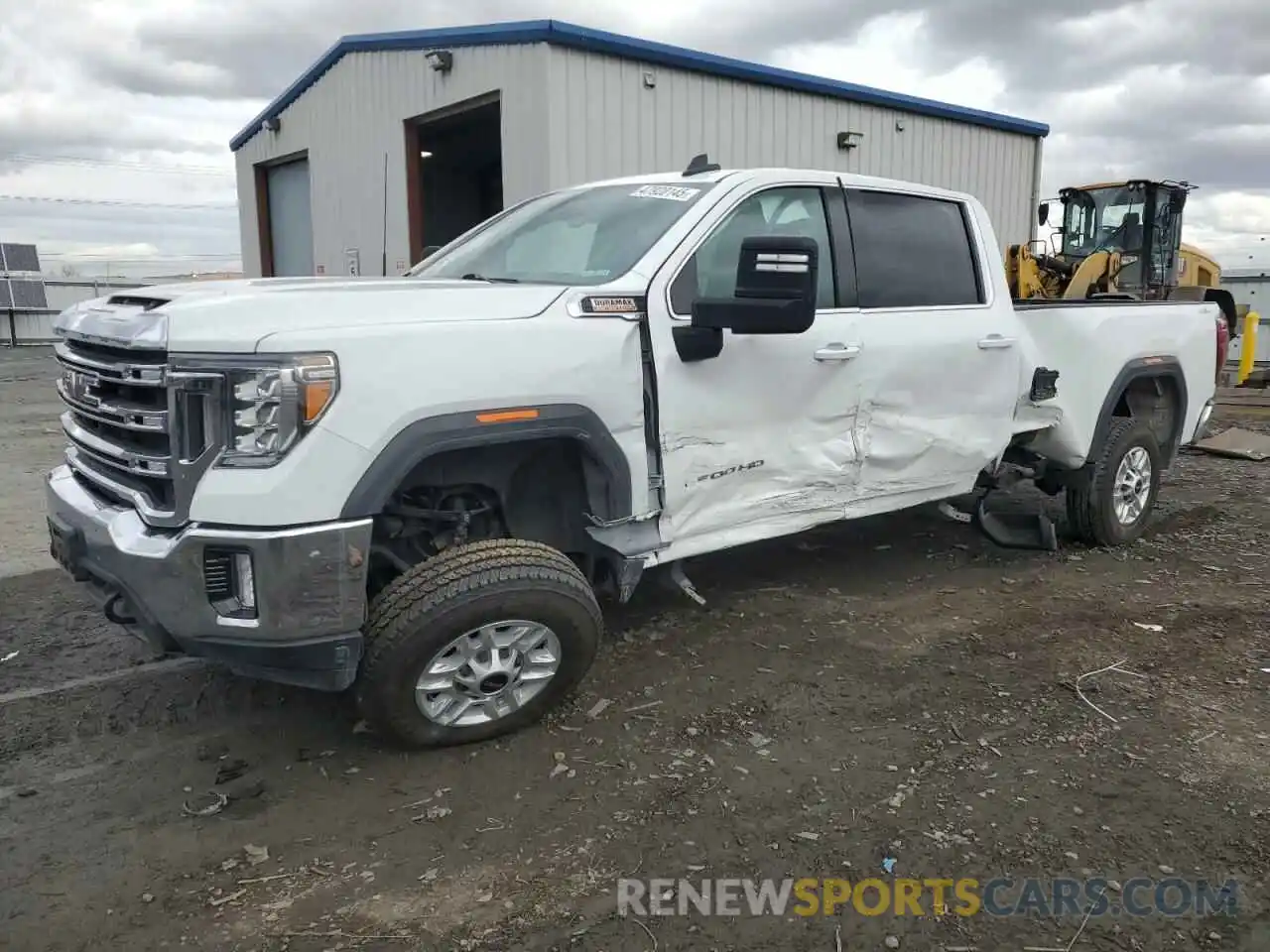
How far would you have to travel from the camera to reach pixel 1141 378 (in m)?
6.22

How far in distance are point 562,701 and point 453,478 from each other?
0.95m

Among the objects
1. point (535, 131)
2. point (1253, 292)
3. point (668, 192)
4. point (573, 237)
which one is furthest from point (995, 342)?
point (1253, 292)

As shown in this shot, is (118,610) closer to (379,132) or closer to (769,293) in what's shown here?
(769,293)

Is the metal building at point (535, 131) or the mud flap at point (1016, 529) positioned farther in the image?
the metal building at point (535, 131)

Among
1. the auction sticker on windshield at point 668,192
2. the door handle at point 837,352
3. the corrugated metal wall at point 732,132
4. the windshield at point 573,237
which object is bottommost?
the door handle at point 837,352

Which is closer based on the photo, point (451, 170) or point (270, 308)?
point (270, 308)

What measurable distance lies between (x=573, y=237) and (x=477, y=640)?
1.87 m

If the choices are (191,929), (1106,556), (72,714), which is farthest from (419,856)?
(1106,556)

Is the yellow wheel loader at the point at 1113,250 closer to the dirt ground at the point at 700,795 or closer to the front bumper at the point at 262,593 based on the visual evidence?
the dirt ground at the point at 700,795

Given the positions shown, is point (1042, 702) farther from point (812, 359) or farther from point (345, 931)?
point (345, 931)

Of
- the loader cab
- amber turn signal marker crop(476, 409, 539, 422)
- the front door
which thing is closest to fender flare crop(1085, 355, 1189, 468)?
the front door

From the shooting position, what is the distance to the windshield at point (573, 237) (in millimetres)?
4094

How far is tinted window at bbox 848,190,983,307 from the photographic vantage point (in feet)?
15.6

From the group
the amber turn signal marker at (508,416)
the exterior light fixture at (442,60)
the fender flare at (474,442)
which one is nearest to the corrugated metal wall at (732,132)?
the exterior light fixture at (442,60)
